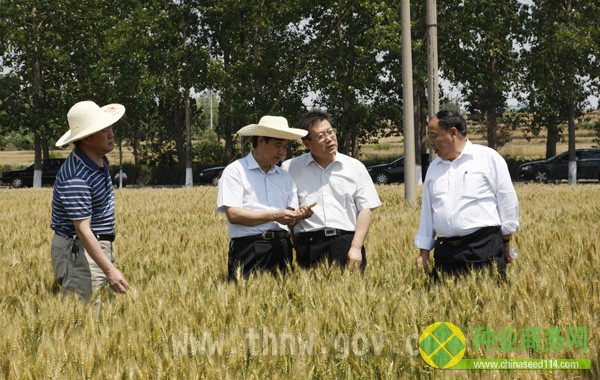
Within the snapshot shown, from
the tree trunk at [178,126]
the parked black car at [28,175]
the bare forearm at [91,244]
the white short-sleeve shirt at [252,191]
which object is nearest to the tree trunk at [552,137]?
the tree trunk at [178,126]

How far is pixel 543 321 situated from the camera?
12.6 ft

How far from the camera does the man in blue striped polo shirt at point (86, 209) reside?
4.37 meters

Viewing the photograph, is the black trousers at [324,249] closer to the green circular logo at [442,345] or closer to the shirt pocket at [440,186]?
the shirt pocket at [440,186]

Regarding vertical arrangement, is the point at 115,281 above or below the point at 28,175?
below

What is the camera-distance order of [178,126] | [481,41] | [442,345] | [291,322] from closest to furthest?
[442,345]
[291,322]
[481,41]
[178,126]

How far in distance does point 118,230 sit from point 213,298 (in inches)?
288

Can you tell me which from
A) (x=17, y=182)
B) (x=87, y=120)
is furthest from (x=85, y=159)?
(x=17, y=182)

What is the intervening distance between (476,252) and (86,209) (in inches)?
99.2

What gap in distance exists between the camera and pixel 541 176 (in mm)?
34125

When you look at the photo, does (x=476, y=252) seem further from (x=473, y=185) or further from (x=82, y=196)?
(x=82, y=196)

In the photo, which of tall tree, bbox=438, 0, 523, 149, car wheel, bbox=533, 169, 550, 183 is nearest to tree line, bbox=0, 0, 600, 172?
tall tree, bbox=438, 0, 523, 149

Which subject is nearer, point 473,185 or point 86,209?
point 86,209

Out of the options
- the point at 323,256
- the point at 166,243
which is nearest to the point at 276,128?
the point at 323,256

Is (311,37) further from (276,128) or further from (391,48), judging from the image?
(276,128)
